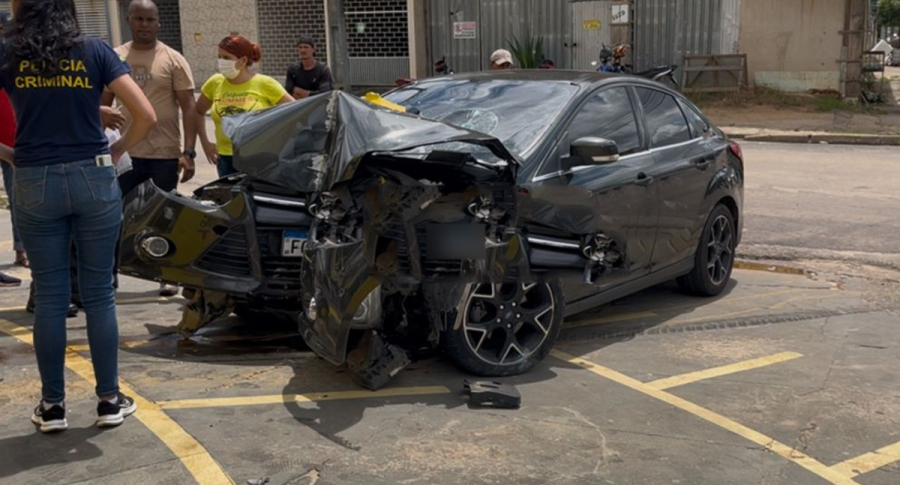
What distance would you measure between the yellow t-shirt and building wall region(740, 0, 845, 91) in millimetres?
16214

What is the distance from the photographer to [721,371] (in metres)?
5.33

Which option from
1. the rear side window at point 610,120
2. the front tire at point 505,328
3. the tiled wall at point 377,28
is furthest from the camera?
the tiled wall at point 377,28

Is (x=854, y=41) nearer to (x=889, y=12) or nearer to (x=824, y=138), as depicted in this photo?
(x=824, y=138)

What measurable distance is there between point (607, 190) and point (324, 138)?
5.69 feet

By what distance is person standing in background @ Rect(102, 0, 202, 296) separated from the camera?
6.45 metres

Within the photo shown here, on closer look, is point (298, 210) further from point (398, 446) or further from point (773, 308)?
point (773, 308)

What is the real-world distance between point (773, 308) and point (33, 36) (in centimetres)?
497

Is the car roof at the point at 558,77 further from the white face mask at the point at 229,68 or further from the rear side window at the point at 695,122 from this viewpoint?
the white face mask at the point at 229,68

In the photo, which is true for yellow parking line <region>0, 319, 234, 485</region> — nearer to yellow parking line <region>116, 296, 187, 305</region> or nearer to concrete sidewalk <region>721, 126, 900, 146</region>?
yellow parking line <region>116, 296, 187, 305</region>

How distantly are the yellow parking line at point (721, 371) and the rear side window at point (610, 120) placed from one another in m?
1.50

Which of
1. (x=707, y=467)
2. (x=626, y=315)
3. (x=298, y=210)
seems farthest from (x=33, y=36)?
(x=626, y=315)

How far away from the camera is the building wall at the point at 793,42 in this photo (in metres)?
20.6

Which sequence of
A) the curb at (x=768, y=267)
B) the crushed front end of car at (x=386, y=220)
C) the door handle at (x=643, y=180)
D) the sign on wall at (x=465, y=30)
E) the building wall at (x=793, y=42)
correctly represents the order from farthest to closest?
1. the sign on wall at (x=465, y=30)
2. the building wall at (x=793, y=42)
3. the curb at (x=768, y=267)
4. the door handle at (x=643, y=180)
5. the crushed front end of car at (x=386, y=220)

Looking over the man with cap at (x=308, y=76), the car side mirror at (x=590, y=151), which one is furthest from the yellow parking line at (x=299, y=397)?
the man with cap at (x=308, y=76)
